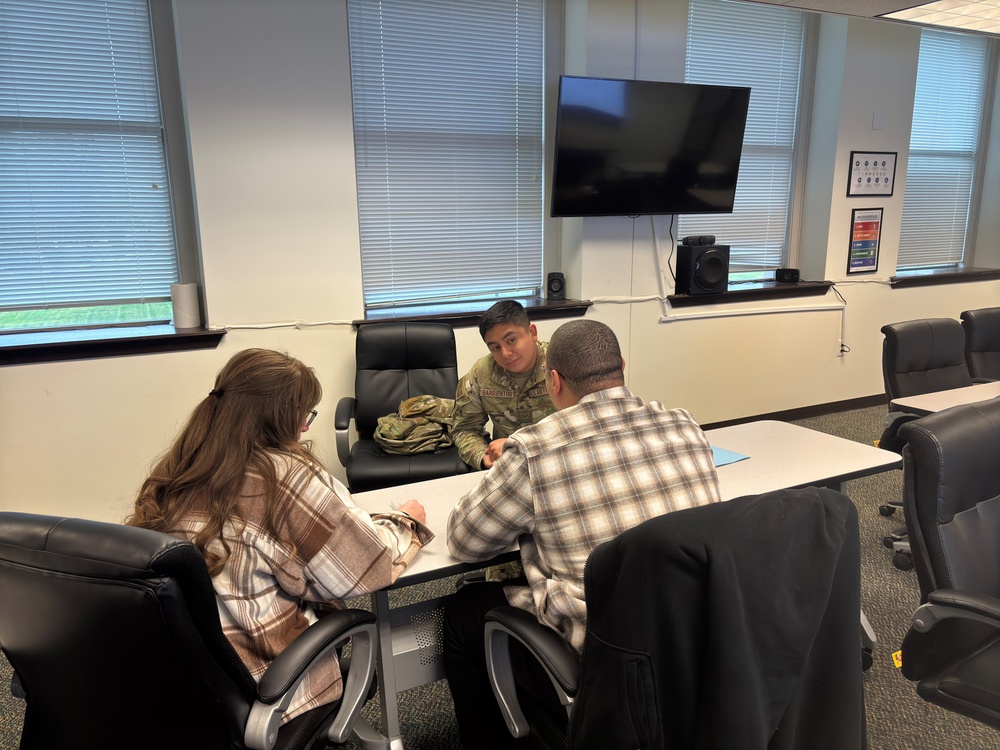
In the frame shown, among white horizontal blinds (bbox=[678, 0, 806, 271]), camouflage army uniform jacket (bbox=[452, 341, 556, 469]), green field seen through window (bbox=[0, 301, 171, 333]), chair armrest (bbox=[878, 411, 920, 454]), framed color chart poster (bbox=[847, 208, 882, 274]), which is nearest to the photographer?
camouflage army uniform jacket (bbox=[452, 341, 556, 469])

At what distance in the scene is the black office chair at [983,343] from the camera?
333 centimetres

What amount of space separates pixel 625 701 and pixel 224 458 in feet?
2.72

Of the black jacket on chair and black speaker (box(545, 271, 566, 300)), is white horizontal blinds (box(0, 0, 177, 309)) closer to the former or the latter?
black speaker (box(545, 271, 566, 300))

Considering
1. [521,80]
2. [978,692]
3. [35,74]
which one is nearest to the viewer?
[978,692]

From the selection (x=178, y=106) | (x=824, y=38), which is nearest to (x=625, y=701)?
(x=178, y=106)

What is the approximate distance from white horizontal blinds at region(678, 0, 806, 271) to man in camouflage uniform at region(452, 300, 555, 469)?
2302 millimetres

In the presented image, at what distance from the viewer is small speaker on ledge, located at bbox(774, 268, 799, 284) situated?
4.51m

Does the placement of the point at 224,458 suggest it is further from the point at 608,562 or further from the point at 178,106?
the point at 178,106

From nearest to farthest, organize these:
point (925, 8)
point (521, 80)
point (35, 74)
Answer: point (35, 74), point (925, 8), point (521, 80)

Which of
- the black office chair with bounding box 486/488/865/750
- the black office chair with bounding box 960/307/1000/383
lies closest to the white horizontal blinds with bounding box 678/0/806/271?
the black office chair with bounding box 960/307/1000/383

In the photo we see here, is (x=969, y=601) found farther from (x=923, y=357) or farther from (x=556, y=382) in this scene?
(x=923, y=357)

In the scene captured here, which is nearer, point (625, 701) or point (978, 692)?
point (625, 701)

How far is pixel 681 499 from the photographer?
4.39ft

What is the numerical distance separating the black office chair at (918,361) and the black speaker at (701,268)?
125 cm
